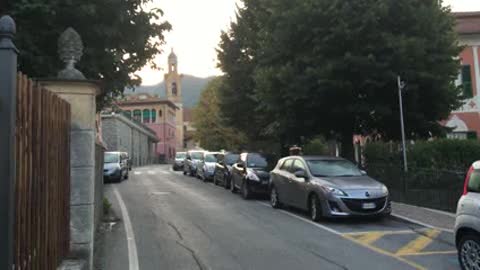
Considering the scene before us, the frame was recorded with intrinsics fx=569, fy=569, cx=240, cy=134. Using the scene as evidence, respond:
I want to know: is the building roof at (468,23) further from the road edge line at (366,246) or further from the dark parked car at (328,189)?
the road edge line at (366,246)

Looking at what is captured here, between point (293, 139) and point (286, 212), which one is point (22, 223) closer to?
point (286, 212)

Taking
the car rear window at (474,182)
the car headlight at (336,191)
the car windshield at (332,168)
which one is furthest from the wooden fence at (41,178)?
the car windshield at (332,168)

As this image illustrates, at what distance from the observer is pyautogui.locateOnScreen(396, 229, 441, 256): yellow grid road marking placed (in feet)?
31.0

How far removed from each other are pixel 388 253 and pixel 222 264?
9.17 ft

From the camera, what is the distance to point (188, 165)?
35.6 meters

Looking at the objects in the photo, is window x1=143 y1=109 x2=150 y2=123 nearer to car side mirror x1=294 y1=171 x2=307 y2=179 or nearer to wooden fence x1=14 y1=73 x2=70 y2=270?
car side mirror x1=294 y1=171 x2=307 y2=179

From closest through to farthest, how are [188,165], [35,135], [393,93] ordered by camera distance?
1. [35,135]
2. [393,93]
3. [188,165]

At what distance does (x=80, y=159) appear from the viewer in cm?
707

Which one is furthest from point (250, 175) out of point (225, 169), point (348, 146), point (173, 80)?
point (173, 80)

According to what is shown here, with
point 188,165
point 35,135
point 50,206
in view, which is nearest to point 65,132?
point 50,206

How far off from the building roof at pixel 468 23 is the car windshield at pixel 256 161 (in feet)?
46.6

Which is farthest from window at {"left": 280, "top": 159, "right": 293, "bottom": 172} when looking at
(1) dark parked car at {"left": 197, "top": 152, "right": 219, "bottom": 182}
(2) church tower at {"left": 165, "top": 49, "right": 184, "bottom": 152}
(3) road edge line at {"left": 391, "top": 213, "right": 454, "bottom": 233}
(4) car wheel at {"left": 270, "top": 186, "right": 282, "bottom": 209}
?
(2) church tower at {"left": 165, "top": 49, "right": 184, "bottom": 152}

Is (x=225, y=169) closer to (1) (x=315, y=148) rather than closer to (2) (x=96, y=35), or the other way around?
(1) (x=315, y=148)

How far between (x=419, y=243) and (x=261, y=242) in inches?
112
